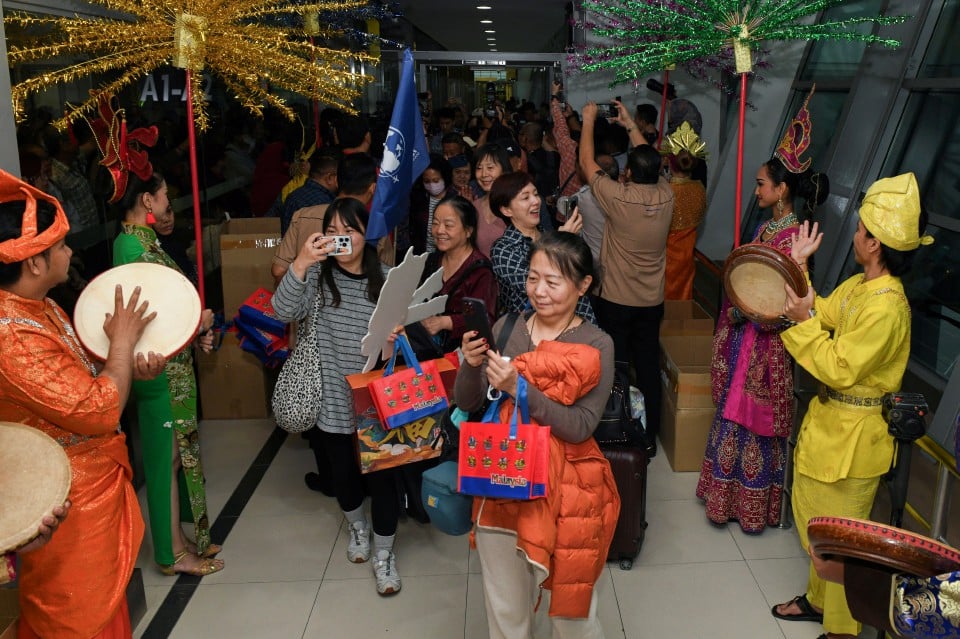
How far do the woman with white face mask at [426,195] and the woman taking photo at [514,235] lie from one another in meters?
1.51

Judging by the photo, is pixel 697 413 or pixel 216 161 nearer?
pixel 697 413

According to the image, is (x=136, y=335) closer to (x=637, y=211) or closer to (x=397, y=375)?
(x=397, y=375)

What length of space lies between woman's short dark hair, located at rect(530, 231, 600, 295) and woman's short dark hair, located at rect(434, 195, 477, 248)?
1.14 m

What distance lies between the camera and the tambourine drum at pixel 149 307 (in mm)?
2547

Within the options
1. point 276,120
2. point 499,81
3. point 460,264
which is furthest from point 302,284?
point 499,81

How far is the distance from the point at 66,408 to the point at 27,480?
8.3 inches

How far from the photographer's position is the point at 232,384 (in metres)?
5.11

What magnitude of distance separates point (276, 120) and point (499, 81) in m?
5.88

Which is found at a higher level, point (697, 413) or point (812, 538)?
point (812, 538)

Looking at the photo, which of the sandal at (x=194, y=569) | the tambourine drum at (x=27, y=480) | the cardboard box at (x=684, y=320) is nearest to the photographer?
the tambourine drum at (x=27, y=480)

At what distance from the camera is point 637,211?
14.0 ft

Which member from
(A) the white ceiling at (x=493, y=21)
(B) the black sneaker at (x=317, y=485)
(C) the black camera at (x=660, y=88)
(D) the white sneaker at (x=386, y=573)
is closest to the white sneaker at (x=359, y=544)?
(D) the white sneaker at (x=386, y=573)

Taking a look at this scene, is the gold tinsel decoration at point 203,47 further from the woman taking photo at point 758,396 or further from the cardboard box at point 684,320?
the cardboard box at point 684,320

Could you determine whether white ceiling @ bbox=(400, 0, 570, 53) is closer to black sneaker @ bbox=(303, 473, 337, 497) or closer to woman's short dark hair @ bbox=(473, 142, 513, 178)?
woman's short dark hair @ bbox=(473, 142, 513, 178)
